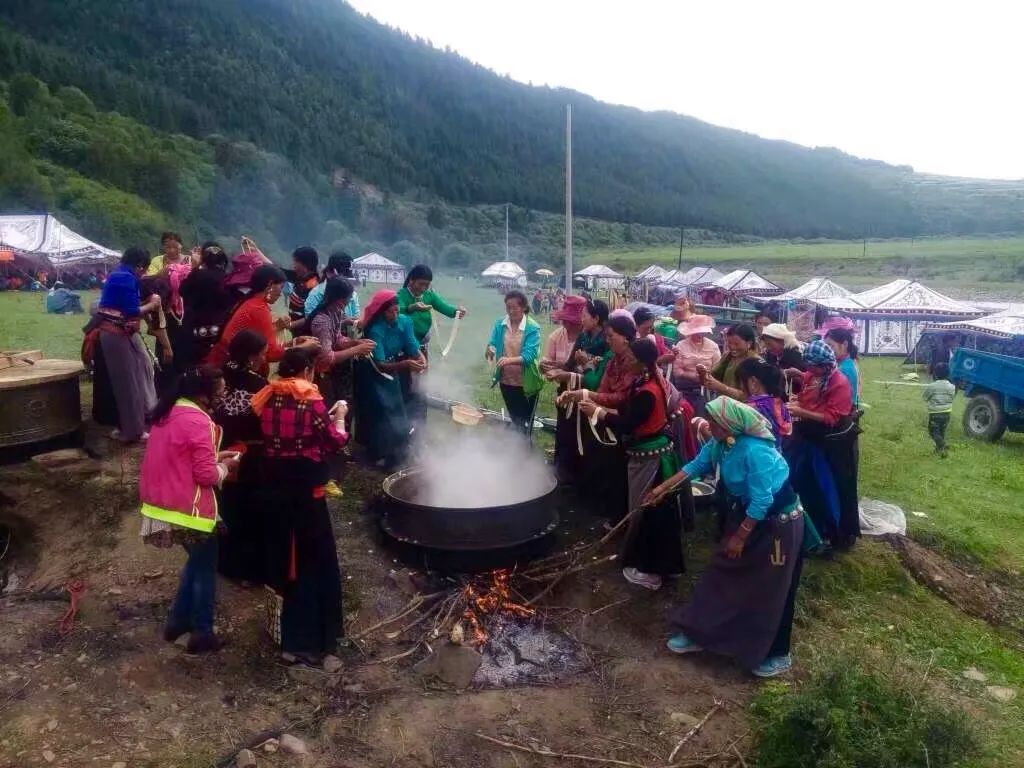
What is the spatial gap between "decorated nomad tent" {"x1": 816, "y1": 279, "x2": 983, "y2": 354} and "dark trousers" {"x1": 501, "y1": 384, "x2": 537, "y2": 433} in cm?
1871

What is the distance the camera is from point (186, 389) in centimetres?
358

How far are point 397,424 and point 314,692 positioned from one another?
283 centimetres

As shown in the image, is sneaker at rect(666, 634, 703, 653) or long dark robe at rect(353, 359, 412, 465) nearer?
sneaker at rect(666, 634, 703, 653)

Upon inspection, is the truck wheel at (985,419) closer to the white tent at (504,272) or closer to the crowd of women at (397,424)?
the crowd of women at (397,424)

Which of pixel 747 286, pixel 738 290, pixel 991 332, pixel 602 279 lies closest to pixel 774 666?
pixel 991 332

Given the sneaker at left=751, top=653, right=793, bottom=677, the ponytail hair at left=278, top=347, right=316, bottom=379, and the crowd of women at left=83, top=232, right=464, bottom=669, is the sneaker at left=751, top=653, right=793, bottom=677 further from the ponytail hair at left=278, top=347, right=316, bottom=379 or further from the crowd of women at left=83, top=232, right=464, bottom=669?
the ponytail hair at left=278, top=347, right=316, bottom=379

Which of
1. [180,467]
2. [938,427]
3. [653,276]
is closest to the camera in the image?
[180,467]

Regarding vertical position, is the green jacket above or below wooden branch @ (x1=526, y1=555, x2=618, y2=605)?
above

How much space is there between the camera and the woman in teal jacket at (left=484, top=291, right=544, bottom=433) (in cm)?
630

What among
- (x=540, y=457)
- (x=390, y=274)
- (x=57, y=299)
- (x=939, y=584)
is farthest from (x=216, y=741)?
(x=390, y=274)

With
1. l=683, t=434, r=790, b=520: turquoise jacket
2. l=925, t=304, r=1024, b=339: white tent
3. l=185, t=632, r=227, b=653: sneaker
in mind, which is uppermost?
l=683, t=434, r=790, b=520: turquoise jacket

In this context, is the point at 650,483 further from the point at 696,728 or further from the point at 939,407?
the point at 939,407

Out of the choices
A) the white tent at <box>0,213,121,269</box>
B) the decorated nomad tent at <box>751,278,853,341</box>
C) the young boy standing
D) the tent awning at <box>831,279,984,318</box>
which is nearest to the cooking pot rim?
the young boy standing

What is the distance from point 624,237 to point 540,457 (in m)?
84.2
